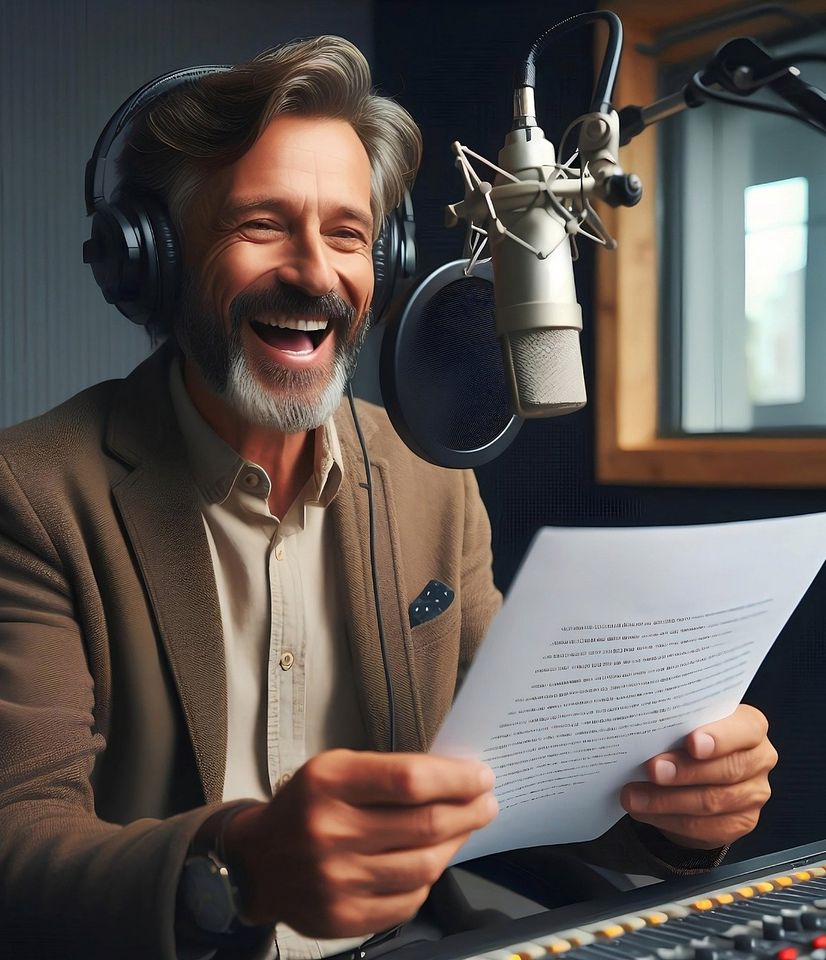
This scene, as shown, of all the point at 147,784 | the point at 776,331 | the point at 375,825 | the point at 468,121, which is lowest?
the point at 147,784

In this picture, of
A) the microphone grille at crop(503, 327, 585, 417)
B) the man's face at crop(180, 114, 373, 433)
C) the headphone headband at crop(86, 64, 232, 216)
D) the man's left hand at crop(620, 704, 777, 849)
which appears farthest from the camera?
the man's face at crop(180, 114, 373, 433)

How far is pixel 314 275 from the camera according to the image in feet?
3.54

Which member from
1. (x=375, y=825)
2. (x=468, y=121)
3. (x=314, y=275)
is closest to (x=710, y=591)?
(x=375, y=825)

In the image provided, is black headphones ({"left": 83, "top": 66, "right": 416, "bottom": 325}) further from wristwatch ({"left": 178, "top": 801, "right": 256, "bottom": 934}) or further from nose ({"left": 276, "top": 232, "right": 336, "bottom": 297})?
wristwatch ({"left": 178, "top": 801, "right": 256, "bottom": 934})

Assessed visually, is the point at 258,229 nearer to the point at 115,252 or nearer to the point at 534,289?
the point at 115,252

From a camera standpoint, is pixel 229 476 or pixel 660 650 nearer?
pixel 660 650

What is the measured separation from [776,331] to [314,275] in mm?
907

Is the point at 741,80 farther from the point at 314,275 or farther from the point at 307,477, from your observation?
the point at 307,477

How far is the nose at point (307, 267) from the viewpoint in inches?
42.6

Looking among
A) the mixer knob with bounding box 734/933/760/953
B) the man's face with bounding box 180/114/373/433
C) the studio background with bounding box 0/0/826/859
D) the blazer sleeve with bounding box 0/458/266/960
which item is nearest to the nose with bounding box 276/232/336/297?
the man's face with bounding box 180/114/373/433

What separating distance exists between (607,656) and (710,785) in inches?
9.3

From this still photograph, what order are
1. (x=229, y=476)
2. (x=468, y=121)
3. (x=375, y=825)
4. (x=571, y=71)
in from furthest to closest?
(x=468, y=121) < (x=571, y=71) < (x=229, y=476) < (x=375, y=825)

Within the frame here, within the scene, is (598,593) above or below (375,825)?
above

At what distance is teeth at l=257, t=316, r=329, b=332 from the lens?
3.65 ft
